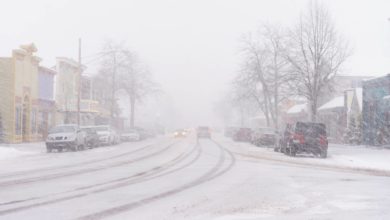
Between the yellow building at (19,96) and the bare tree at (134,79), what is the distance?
1879 centimetres

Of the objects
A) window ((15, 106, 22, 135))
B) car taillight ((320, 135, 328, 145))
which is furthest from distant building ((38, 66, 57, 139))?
car taillight ((320, 135, 328, 145))

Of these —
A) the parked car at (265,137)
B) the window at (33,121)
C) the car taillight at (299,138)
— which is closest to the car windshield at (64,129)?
the window at (33,121)

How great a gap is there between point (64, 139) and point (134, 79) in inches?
1610

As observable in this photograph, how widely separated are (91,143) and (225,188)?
29037 mm

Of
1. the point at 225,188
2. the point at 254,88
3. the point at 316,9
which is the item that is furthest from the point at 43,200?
the point at 254,88

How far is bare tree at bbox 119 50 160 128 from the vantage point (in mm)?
73200

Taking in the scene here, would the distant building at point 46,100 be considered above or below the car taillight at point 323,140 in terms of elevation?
above

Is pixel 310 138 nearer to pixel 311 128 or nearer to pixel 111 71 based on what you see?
pixel 311 128

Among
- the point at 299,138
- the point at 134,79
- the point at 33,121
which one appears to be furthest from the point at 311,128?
the point at 134,79

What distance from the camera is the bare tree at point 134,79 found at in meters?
73.2

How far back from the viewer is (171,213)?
35.6 feet

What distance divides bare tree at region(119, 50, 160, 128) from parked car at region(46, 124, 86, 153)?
31033 mm

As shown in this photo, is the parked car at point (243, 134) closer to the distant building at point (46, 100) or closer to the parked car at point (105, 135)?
the parked car at point (105, 135)

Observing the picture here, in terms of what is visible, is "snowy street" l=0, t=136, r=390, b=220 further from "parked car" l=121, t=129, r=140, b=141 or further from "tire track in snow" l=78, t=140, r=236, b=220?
"parked car" l=121, t=129, r=140, b=141
